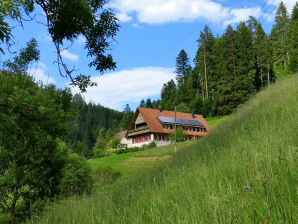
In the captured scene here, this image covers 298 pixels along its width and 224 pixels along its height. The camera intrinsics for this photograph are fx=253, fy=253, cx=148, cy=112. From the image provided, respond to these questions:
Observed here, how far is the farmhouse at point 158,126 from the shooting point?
49.4 m

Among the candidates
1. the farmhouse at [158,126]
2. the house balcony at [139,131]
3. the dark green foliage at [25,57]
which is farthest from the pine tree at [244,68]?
the dark green foliage at [25,57]

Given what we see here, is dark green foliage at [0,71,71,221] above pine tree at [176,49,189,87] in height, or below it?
below

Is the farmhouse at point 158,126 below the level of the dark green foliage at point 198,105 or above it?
below

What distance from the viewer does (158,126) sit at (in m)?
50.2

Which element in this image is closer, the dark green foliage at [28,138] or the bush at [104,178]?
the dark green foliage at [28,138]

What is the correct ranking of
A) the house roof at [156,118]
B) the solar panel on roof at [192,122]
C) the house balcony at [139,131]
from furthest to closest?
the solar panel on roof at [192,122] → the house roof at [156,118] → the house balcony at [139,131]

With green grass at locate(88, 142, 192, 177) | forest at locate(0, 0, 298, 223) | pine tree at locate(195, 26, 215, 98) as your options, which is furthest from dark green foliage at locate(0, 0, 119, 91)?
pine tree at locate(195, 26, 215, 98)

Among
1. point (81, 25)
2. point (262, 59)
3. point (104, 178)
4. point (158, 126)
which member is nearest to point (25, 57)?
point (81, 25)

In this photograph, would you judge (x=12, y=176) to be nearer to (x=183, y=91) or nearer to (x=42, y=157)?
(x=42, y=157)

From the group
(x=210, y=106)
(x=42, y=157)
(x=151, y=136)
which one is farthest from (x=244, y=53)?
(x=42, y=157)

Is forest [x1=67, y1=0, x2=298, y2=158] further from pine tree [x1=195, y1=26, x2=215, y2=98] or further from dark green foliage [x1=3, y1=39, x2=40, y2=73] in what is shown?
dark green foliage [x1=3, y1=39, x2=40, y2=73]

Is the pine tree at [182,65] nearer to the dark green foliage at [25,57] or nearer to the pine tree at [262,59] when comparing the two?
the pine tree at [262,59]

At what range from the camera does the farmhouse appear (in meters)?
49.4

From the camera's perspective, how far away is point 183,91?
240 feet
